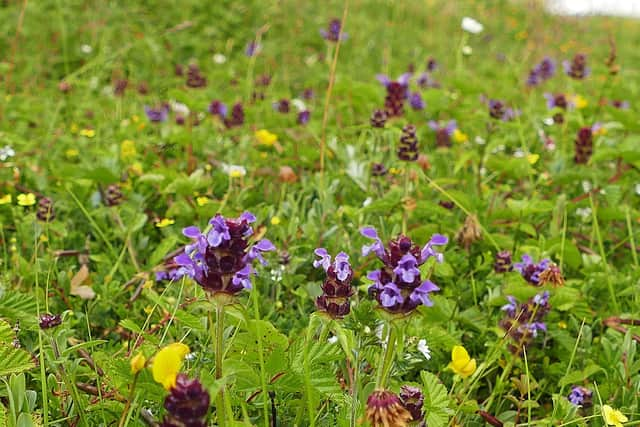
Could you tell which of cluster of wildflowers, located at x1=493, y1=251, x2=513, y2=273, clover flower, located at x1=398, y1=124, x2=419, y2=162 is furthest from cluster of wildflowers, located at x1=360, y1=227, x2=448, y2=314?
clover flower, located at x1=398, y1=124, x2=419, y2=162

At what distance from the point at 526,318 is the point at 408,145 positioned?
2.24 ft

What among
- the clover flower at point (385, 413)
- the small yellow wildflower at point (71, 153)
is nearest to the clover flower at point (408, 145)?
the clover flower at point (385, 413)

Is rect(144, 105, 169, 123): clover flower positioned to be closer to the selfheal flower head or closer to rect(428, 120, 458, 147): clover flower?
rect(428, 120, 458, 147): clover flower

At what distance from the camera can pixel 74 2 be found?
5.74m

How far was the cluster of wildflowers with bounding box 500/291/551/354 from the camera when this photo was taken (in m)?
1.75

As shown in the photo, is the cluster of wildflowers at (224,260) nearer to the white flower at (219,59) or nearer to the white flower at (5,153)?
the white flower at (5,153)

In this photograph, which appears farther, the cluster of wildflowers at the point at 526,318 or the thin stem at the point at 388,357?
the cluster of wildflowers at the point at 526,318

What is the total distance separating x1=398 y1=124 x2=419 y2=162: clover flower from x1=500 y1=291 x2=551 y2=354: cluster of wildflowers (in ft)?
1.94

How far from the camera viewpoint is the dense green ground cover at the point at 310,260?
1.29 meters

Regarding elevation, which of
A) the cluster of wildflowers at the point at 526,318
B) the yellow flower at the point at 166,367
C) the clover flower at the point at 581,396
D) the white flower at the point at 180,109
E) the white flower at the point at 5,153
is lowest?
the white flower at the point at 180,109

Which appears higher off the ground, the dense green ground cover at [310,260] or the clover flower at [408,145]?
the clover flower at [408,145]

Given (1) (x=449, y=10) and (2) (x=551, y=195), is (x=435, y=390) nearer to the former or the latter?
(2) (x=551, y=195)

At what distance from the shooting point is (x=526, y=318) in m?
1.80

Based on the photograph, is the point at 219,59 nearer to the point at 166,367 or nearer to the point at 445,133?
the point at 445,133
